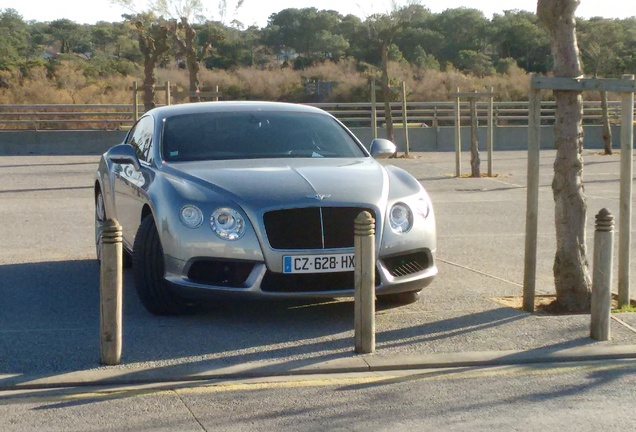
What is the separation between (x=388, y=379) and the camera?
6.05m

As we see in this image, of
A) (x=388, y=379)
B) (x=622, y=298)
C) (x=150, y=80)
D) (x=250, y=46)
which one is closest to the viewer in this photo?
(x=388, y=379)

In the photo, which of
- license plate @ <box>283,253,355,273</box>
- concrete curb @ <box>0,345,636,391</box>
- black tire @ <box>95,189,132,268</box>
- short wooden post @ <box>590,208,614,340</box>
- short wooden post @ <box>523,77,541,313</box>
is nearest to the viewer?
concrete curb @ <box>0,345,636,391</box>

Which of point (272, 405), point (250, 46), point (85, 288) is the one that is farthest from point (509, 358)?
point (250, 46)

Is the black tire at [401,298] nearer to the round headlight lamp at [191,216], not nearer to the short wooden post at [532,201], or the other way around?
the short wooden post at [532,201]

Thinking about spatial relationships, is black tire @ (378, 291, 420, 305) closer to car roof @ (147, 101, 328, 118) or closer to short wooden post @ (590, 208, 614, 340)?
short wooden post @ (590, 208, 614, 340)

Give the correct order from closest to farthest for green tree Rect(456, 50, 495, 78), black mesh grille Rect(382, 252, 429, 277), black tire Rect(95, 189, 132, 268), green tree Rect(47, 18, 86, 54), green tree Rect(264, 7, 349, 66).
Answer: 1. black mesh grille Rect(382, 252, 429, 277)
2. black tire Rect(95, 189, 132, 268)
3. green tree Rect(456, 50, 495, 78)
4. green tree Rect(264, 7, 349, 66)
5. green tree Rect(47, 18, 86, 54)

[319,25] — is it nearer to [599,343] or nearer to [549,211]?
[549,211]

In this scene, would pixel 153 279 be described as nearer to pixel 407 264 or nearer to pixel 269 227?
pixel 269 227

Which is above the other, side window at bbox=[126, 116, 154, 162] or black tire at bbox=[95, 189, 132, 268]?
side window at bbox=[126, 116, 154, 162]

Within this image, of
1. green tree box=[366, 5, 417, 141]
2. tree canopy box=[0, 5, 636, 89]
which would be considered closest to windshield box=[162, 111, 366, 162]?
green tree box=[366, 5, 417, 141]

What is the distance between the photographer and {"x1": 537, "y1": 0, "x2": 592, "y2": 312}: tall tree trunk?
7.82 meters

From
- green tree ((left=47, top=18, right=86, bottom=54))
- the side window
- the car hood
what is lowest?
the car hood

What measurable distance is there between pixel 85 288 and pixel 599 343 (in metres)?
4.29

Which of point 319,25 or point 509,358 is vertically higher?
point 319,25
